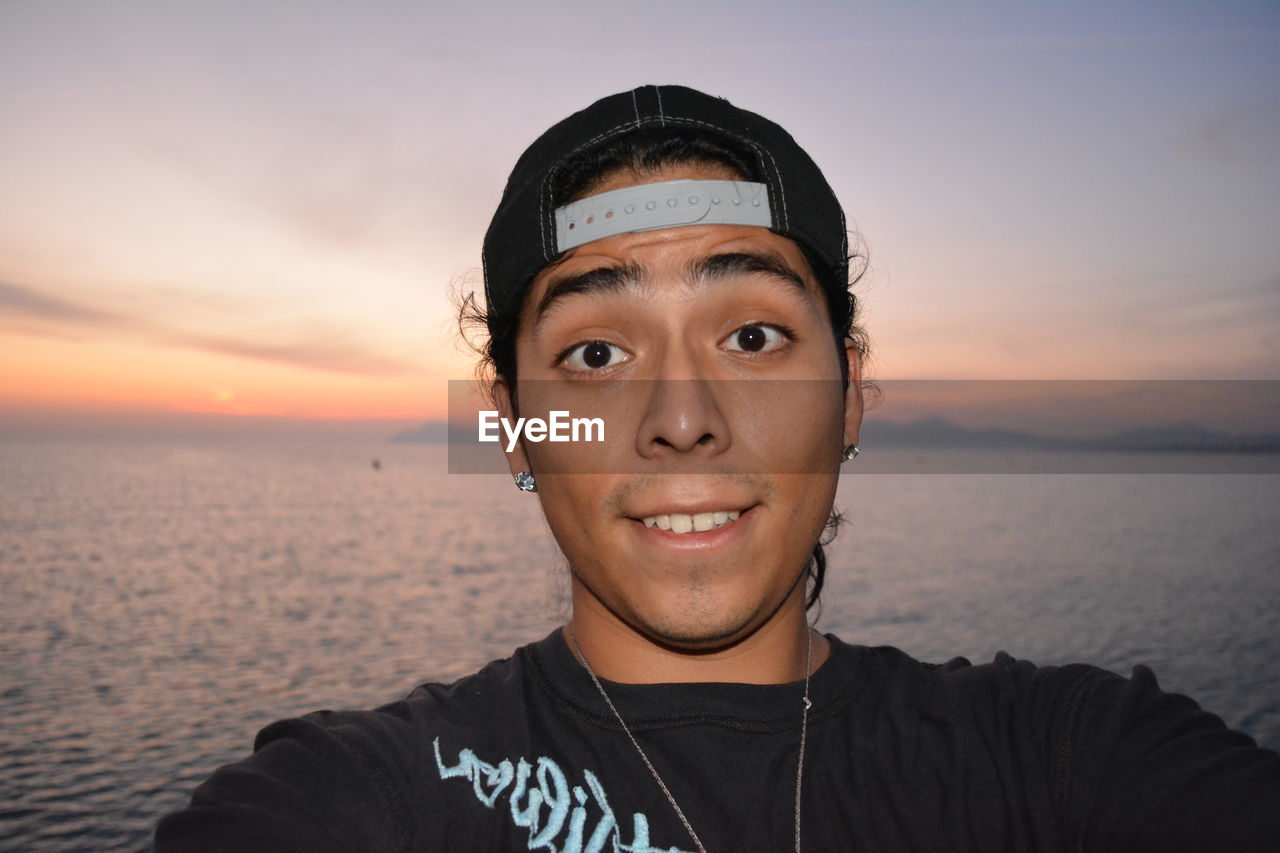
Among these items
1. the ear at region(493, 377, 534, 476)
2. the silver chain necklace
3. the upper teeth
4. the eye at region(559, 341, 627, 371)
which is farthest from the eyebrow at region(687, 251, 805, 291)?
the silver chain necklace

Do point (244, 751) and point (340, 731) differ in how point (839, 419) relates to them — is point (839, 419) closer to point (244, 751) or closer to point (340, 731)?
point (340, 731)

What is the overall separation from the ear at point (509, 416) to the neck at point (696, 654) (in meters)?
0.55

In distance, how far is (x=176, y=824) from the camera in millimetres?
1850

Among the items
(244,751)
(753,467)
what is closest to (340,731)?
(753,467)

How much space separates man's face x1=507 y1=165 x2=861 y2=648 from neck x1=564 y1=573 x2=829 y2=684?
0.04 metres

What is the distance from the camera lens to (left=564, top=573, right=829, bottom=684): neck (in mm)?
2467

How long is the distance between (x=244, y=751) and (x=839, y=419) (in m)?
16.3

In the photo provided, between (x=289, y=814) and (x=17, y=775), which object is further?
(x=17, y=775)

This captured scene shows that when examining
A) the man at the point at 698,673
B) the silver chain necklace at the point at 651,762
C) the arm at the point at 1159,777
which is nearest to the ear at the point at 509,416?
the man at the point at 698,673

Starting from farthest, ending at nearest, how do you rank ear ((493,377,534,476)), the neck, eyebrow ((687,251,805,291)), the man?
ear ((493,377,534,476)) → the neck → eyebrow ((687,251,805,291)) → the man

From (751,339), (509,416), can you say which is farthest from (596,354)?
(509,416)

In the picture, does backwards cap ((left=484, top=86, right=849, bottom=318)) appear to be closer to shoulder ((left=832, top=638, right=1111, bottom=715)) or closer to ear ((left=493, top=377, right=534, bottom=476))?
ear ((left=493, top=377, right=534, bottom=476))

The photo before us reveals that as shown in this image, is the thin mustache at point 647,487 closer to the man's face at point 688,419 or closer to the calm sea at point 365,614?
the man's face at point 688,419

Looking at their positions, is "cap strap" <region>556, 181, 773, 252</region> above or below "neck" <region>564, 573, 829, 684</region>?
above
